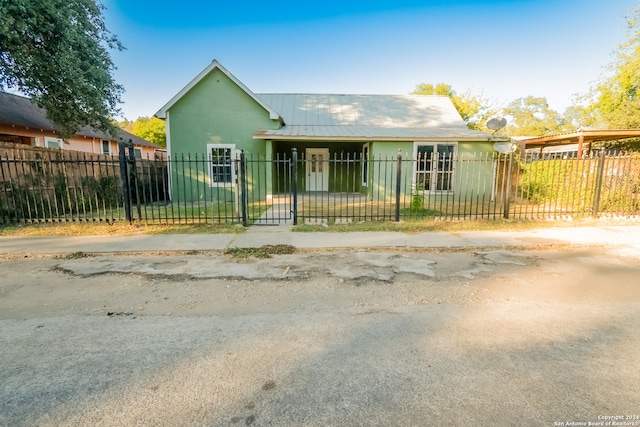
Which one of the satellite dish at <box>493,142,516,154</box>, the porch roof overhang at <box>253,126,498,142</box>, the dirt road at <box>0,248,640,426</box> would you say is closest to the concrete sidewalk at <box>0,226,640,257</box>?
the dirt road at <box>0,248,640,426</box>

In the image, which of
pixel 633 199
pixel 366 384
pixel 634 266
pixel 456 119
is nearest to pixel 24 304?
pixel 366 384

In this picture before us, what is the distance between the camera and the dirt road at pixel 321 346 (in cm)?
197

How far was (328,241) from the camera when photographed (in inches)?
255

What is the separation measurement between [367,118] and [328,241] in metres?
11.8

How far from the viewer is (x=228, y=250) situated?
232 inches

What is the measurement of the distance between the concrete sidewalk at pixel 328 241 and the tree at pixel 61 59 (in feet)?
21.7

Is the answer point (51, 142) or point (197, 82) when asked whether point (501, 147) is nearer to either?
point (197, 82)

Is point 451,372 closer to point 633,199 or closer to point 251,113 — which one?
point 633,199

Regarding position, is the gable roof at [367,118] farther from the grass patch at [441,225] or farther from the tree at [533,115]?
the tree at [533,115]

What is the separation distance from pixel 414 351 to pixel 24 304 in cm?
448

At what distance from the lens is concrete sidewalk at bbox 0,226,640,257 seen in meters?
6.04

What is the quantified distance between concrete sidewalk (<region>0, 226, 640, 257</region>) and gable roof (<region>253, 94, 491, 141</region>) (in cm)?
661

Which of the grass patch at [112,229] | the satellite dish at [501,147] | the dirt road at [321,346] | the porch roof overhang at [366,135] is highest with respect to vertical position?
the porch roof overhang at [366,135]

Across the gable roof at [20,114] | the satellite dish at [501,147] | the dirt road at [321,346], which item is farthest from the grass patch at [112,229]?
the satellite dish at [501,147]
